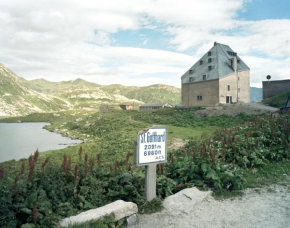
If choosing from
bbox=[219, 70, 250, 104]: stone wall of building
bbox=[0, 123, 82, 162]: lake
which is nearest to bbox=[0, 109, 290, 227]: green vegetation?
bbox=[0, 123, 82, 162]: lake

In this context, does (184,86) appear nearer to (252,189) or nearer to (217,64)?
(217,64)

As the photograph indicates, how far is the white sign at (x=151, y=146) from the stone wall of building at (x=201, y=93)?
53.1m

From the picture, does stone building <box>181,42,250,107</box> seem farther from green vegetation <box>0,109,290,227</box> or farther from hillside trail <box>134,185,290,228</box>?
hillside trail <box>134,185,290,228</box>

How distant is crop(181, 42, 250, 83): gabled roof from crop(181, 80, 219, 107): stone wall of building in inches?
54.4

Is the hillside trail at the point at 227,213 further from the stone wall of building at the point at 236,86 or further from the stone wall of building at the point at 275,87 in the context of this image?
the stone wall of building at the point at 275,87

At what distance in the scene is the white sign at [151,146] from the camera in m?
7.15

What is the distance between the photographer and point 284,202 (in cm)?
766

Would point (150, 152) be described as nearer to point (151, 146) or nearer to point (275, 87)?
point (151, 146)

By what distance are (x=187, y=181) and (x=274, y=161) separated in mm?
5418

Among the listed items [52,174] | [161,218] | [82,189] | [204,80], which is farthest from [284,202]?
[204,80]

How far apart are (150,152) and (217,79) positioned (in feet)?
177

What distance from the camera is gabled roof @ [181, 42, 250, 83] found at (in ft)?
195

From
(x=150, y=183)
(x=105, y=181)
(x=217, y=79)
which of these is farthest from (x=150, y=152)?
(x=217, y=79)

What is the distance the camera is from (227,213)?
6.93 m
